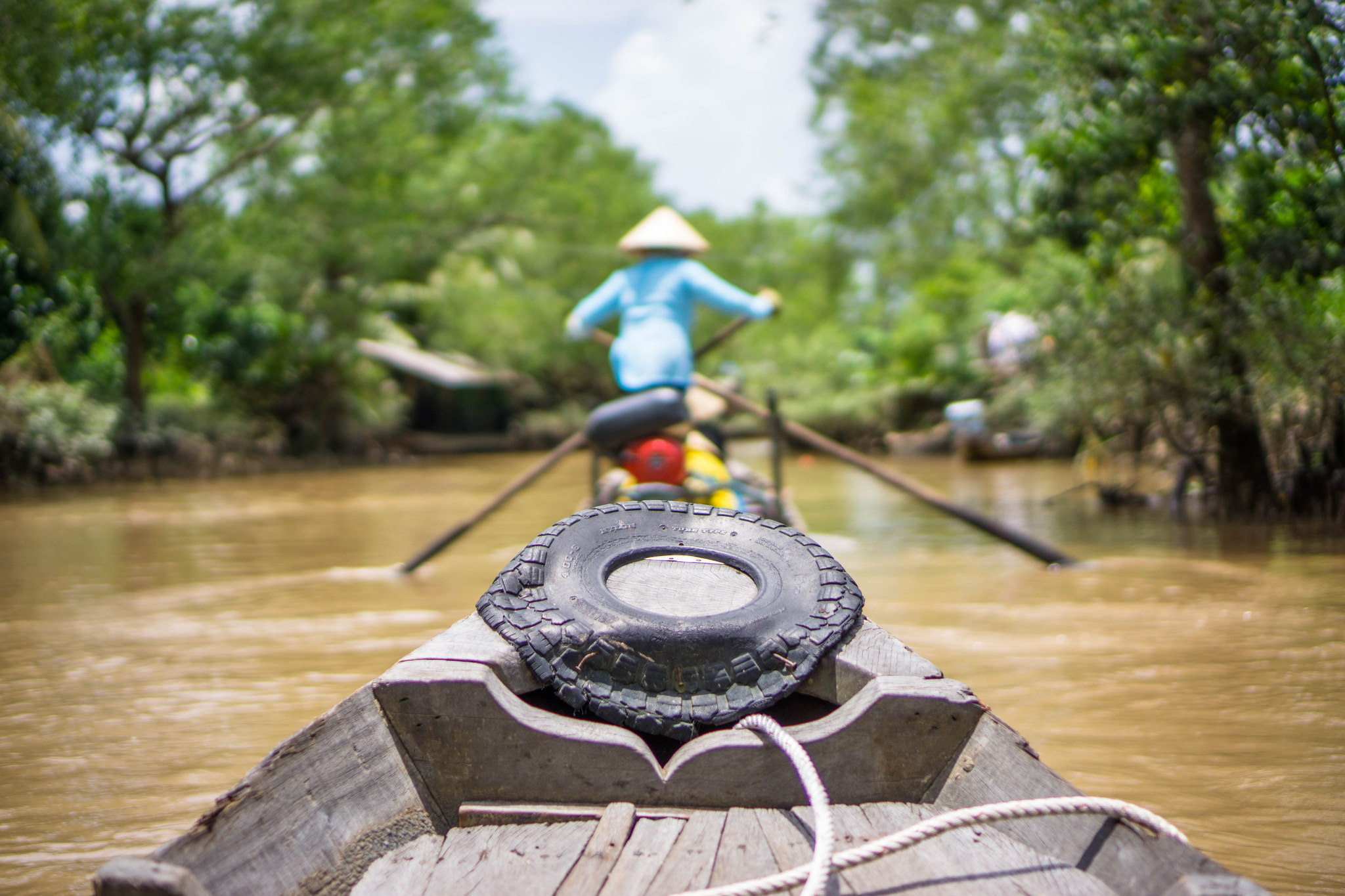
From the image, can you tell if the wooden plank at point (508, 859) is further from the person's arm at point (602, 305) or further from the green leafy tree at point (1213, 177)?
the green leafy tree at point (1213, 177)

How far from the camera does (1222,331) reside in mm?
7719

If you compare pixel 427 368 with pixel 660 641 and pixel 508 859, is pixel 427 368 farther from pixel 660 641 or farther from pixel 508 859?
pixel 508 859

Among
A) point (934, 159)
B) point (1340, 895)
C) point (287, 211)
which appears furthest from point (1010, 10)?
point (1340, 895)

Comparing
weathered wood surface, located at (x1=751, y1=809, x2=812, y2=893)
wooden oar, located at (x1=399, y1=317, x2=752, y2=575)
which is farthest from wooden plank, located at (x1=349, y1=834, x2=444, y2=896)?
wooden oar, located at (x1=399, y1=317, x2=752, y2=575)

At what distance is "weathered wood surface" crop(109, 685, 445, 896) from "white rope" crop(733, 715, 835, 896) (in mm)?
662

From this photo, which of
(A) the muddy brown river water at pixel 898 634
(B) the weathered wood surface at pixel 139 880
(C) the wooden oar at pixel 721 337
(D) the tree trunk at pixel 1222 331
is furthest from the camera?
(D) the tree trunk at pixel 1222 331

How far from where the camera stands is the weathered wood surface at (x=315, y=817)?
65.8 inches

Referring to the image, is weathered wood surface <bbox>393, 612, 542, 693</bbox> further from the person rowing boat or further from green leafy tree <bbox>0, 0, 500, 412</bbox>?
green leafy tree <bbox>0, 0, 500, 412</bbox>

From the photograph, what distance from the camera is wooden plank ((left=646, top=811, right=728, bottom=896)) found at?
1763mm

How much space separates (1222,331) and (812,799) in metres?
7.10

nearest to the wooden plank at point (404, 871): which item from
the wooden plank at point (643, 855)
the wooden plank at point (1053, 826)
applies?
the wooden plank at point (643, 855)

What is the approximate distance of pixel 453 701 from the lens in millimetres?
2068

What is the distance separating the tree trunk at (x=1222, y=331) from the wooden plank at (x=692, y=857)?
6831 mm

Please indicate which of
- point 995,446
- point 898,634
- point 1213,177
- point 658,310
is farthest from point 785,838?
point 995,446
